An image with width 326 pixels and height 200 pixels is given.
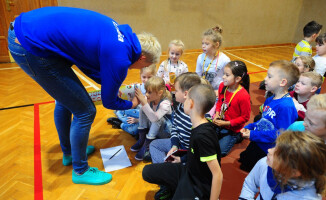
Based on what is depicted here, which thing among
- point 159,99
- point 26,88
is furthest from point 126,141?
point 26,88

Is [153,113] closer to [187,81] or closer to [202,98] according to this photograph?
[187,81]

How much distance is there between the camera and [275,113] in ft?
6.02

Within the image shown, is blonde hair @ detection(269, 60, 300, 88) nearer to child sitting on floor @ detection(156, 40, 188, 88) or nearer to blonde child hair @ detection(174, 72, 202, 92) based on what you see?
blonde child hair @ detection(174, 72, 202, 92)

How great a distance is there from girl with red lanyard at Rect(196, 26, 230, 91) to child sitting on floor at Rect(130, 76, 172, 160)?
1.05 meters

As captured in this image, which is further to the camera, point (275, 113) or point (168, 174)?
point (275, 113)

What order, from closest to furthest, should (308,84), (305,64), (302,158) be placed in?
1. (302,158)
2. (308,84)
3. (305,64)

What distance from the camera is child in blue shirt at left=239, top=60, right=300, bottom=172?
5.84 feet

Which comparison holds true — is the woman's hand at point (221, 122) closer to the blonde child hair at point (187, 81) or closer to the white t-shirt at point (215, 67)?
the blonde child hair at point (187, 81)

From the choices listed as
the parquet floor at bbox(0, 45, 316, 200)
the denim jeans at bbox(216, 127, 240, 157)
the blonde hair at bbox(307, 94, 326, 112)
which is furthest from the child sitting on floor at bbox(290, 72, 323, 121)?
the parquet floor at bbox(0, 45, 316, 200)

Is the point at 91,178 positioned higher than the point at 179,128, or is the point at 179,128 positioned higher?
the point at 179,128

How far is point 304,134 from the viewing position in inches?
43.7

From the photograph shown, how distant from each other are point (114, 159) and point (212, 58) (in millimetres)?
1878

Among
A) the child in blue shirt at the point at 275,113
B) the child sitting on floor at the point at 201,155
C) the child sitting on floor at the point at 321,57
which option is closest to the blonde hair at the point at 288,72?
the child in blue shirt at the point at 275,113

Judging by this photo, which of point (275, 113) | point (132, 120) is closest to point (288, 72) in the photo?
point (275, 113)
